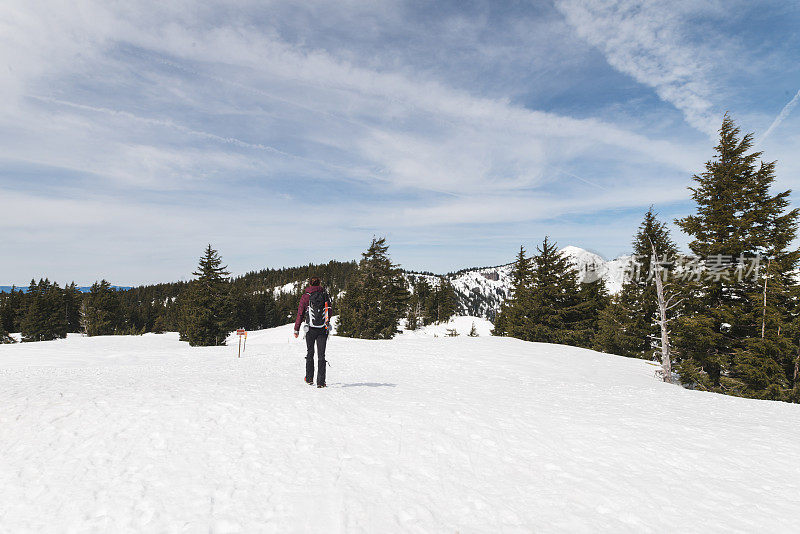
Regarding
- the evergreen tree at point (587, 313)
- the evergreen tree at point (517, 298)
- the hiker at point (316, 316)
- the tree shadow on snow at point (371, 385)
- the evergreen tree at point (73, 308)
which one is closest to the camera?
the hiker at point (316, 316)

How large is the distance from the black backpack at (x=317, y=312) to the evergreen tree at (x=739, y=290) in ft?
60.0

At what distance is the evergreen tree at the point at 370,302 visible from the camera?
126ft

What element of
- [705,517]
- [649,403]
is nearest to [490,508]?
[705,517]

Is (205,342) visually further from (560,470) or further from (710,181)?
(710,181)

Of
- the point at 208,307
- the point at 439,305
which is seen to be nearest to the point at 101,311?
the point at 208,307

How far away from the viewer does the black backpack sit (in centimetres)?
909

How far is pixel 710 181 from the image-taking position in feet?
61.9

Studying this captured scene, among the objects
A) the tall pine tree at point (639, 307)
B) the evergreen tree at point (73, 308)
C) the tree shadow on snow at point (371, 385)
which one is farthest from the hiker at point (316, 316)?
the evergreen tree at point (73, 308)

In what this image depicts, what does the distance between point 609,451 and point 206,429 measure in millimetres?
6506

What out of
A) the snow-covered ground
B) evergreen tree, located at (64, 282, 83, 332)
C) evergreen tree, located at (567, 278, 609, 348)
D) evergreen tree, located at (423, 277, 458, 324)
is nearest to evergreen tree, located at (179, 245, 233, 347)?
the snow-covered ground

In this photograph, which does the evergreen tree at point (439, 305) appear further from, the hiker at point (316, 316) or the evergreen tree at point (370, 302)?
the hiker at point (316, 316)

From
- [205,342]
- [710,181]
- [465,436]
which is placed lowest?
[205,342]

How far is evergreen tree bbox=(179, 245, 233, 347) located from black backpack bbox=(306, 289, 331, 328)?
30.6 metres

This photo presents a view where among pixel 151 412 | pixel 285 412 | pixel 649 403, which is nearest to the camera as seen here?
pixel 151 412
